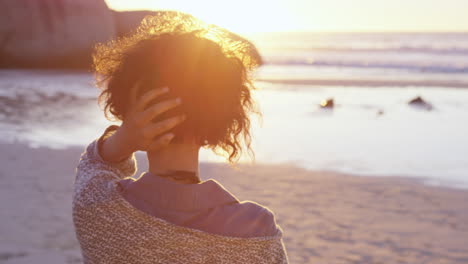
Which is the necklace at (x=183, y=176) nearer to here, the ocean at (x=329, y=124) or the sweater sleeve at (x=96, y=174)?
the sweater sleeve at (x=96, y=174)

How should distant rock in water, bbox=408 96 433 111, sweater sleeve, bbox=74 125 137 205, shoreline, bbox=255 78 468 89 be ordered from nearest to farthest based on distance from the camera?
sweater sleeve, bbox=74 125 137 205 < distant rock in water, bbox=408 96 433 111 < shoreline, bbox=255 78 468 89

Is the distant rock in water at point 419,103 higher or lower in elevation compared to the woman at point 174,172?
lower

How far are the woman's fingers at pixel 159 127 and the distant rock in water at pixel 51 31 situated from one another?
1987cm

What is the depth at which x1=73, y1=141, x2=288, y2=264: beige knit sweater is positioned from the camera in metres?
1.34

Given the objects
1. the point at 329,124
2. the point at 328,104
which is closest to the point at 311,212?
the point at 329,124

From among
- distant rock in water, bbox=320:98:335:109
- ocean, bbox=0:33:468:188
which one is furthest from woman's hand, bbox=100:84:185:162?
distant rock in water, bbox=320:98:335:109

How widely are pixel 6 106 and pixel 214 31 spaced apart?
35.3ft

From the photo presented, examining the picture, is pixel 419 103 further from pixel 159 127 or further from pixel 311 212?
pixel 159 127

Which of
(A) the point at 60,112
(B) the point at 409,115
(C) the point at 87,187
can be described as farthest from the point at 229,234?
(B) the point at 409,115

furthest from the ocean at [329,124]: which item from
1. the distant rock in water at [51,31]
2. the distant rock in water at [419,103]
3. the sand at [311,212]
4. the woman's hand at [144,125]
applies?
the woman's hand at [144,125]

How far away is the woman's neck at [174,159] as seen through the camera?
139 cm

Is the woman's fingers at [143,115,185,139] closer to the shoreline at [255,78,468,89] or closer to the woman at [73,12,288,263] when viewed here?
the woman at [73,12,288,263]

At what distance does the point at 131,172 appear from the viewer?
1.57m

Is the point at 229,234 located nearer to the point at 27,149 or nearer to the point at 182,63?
the point at 182,63
